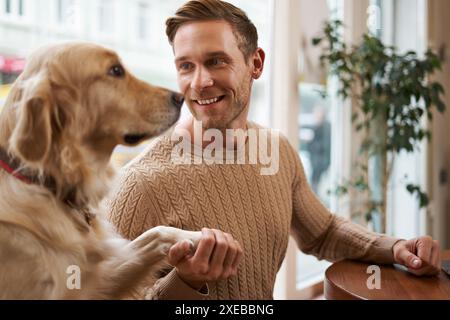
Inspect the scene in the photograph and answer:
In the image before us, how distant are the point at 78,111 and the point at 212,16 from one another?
34 cm

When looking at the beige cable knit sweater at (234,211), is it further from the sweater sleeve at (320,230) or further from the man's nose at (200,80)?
the man's nose at (200,80)

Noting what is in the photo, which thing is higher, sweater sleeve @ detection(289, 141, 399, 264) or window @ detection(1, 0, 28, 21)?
window @ detection(1, 0, 28, 21)

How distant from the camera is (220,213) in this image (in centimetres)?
99

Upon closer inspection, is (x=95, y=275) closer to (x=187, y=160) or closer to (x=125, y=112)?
(x=125, y=112)

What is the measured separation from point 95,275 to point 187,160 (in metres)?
0.37

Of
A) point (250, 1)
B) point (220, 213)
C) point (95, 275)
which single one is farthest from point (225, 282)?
point (250, 1)

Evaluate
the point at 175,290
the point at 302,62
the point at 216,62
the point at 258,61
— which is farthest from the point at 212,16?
the point at 302,62

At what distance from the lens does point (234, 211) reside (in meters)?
1.02

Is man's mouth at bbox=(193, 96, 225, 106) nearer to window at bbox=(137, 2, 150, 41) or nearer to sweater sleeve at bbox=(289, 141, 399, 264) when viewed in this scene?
window at bbox=(137, 2, 150, 41)

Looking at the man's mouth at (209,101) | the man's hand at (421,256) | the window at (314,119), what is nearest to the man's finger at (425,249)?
the man's hand at (421,256)

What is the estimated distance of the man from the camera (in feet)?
2.66

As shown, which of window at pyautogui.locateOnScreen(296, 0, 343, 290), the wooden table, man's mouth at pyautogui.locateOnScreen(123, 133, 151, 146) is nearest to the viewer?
man's mouth at pyautogui.locateOnScreen(123, 133, 151, 146)

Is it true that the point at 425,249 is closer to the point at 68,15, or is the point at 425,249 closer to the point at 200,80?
the point at 200,80

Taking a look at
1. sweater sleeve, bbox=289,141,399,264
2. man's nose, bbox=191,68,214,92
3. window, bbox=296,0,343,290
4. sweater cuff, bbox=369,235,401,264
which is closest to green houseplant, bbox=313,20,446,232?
window, bbox=296,0,343,290
